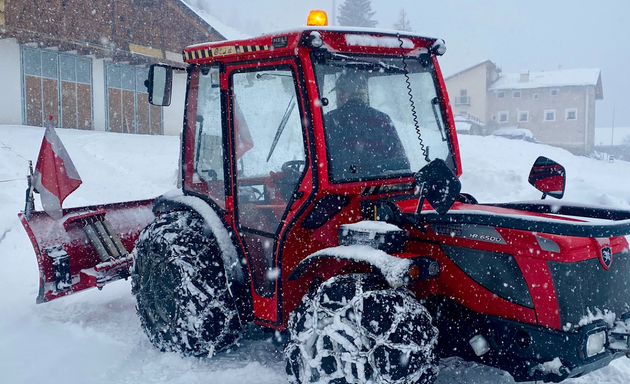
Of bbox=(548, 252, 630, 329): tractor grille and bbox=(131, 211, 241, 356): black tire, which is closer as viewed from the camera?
bbox=(548, 252, 630, 329): tractor grille

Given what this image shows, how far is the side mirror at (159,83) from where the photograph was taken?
13.4 ft

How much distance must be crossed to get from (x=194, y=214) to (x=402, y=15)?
5939cm

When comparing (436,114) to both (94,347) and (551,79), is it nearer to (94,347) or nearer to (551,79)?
(94,347)

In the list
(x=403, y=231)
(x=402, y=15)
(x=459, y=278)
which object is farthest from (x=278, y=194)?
(x=402, y=15)

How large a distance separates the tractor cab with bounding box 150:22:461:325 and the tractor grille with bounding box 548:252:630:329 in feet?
3.69

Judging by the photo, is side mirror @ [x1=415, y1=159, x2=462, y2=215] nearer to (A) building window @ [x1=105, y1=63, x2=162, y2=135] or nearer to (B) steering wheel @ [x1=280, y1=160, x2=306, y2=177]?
(B) steering wheel @ [x1=280, y1=160, x2=306, y2=177]

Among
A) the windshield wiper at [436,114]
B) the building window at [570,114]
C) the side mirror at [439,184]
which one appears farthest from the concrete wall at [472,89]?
the side mirror at [439,184]

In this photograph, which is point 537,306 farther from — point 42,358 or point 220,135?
point 42,358

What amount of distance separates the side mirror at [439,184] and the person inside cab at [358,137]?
1.86 ft

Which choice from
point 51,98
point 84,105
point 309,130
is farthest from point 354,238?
point 84,105

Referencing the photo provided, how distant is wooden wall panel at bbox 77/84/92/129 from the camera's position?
19234 millimetres

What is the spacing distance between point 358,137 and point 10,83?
1656 cm

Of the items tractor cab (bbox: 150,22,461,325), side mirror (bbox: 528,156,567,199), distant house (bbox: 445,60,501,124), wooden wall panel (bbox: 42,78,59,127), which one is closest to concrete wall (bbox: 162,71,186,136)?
wooden wall panel (bbox: 42,78,59,127)

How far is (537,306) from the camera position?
Result: 2.76m
